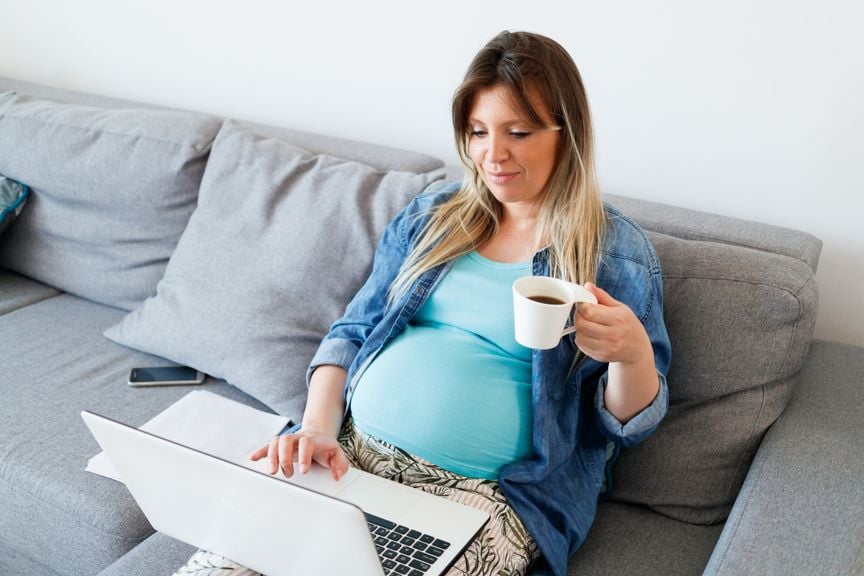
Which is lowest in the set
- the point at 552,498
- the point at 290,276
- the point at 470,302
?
the point at 552,498

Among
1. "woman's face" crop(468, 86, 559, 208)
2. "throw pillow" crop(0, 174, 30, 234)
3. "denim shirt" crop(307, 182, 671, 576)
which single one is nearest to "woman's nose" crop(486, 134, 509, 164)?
"woman's face" crop(468, 86, 559, 208)

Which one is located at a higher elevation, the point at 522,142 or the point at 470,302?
the point at 522,142

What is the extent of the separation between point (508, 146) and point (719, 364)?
0.52 meters

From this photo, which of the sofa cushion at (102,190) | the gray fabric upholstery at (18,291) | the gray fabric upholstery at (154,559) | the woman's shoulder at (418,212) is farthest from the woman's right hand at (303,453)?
the gray fabric upholstery at (18,291)

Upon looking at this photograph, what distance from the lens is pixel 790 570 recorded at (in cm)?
109

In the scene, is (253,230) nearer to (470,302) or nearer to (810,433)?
(470,302)

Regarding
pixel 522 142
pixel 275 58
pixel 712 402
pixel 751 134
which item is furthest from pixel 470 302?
pixel 275 58

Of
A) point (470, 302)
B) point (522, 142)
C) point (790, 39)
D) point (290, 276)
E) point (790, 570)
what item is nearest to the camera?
point (790, 570)

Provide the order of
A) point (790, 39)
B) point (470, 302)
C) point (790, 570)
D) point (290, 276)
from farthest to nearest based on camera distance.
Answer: point (290, 276) → point (790, 39) → point (470, 302) → point (790, 570)

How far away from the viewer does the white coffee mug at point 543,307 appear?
3.39 ft

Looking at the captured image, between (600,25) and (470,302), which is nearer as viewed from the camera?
(470,302)

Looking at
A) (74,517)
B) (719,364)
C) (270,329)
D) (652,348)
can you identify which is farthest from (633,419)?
(74,517)

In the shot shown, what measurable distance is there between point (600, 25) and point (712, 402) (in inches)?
33.0

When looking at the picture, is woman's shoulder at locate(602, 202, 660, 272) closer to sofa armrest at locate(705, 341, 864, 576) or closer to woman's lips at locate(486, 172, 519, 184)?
woman's lips at locate(486, 172, 519, 184)
